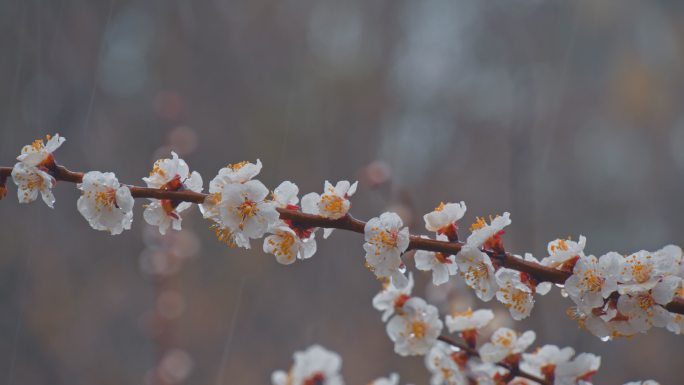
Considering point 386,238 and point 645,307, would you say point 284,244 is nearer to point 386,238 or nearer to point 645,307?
point 386,238

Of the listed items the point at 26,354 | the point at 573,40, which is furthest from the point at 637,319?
the point at 573,40

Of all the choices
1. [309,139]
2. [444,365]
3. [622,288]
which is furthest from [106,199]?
[309,139]

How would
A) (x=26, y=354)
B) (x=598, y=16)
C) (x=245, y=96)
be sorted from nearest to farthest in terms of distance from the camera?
(x=26, y=354)
(x=245, y=96)
(x=598, y=16)

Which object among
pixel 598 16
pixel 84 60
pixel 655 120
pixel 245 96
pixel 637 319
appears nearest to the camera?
pixel 637 319

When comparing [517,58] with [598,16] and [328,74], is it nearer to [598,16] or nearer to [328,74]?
[598,16]

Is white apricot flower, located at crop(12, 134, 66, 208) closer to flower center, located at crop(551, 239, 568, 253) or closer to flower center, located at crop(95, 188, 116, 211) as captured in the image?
flower center, located at crop(95, 188, 116, 211)

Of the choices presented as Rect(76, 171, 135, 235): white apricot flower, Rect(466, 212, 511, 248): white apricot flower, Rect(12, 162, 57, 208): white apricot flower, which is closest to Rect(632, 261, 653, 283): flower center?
Rect(466, 212, 511, 248): white apricot flower
